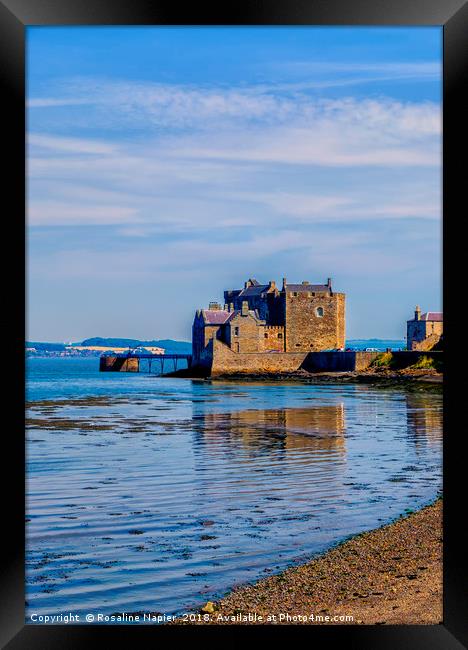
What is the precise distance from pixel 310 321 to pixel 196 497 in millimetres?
37555

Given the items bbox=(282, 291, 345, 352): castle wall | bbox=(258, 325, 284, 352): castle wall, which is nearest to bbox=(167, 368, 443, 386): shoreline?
bbox=(258, 325, 284, 352): castle wall

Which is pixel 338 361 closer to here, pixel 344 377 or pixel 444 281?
pixel 344 377

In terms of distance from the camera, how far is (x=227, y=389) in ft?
112

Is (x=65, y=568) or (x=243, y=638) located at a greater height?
(x=243, y=638)

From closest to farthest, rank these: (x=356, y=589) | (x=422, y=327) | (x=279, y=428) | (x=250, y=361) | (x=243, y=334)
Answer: (x=356, y=589) < (x=279, y=428) < (x=243, y=334) < (x=250, y=361) < (x=422, y=327)

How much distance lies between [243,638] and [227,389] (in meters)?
31.1

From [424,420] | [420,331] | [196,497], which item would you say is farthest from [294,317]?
[196,497]

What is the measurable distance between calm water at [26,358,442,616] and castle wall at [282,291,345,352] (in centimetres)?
2598

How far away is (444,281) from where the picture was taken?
3090mm

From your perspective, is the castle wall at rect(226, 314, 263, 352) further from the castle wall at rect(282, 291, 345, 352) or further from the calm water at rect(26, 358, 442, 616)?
the calm water at rect(26, 358, 442, 616)

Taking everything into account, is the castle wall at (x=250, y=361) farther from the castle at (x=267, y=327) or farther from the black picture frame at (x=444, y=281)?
the black picture frame at (x=444, y=281)
